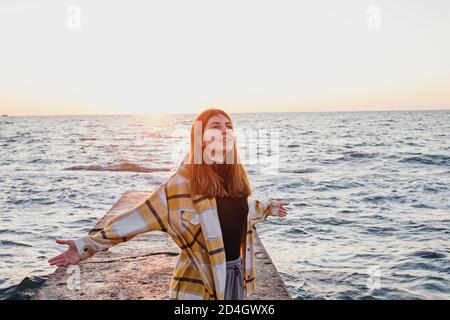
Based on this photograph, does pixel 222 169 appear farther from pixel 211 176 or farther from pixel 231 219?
pixel 231 219

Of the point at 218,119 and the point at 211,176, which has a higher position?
the point at 218,119

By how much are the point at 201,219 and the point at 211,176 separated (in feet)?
0.88

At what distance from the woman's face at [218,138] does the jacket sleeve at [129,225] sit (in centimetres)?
39

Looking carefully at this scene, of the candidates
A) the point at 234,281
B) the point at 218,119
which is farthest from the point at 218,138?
the point at 234,281

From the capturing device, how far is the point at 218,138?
9.49ft

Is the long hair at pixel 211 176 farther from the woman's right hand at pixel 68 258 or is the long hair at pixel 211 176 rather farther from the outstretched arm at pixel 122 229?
the woman's right hand at pixel 68 258

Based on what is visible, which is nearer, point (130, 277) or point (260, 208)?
point (260, 208)

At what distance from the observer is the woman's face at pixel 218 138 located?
288 centimetres

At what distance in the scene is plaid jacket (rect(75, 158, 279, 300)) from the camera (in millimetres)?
2721

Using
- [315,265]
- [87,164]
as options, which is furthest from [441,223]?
[87,164]

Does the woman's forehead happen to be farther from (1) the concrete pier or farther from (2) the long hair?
(1) the concrete pier

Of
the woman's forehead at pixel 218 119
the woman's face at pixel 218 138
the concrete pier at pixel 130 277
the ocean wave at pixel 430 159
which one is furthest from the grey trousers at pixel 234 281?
the ocean wave at pixel 430 159
